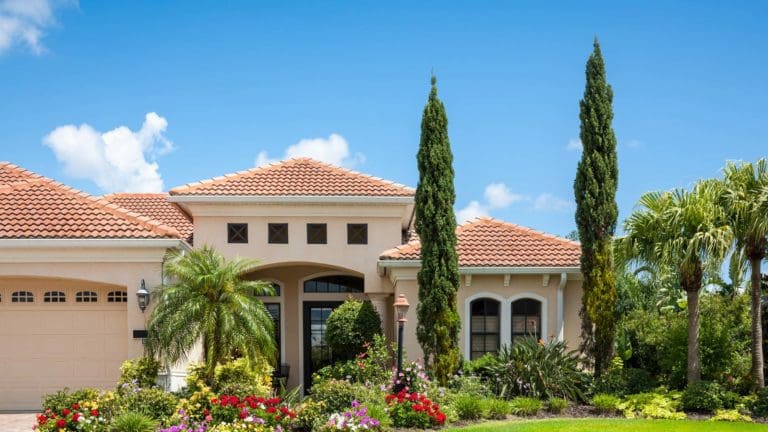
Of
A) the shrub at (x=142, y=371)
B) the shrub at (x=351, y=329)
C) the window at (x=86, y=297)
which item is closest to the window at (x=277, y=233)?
the shrub at (x=351, y=329)

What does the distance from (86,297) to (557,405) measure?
410 inches

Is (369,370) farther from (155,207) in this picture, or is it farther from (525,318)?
(155,207)

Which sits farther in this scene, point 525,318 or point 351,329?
point 525,318

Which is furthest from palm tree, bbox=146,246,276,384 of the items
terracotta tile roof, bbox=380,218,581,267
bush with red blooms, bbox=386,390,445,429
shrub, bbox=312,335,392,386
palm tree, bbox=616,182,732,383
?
palm tree, bbox=616,182,732,383

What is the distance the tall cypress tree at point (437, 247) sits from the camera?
16.9 meters

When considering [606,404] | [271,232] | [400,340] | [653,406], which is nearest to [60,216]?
[271,232]

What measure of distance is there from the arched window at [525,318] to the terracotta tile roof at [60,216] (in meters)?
8.23

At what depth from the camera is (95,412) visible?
41.2ft

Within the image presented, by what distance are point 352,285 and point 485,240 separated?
4421 mm

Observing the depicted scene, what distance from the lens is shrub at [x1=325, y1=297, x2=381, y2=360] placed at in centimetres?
1859

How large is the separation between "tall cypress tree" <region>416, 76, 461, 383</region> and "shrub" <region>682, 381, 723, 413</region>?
469 centimetres

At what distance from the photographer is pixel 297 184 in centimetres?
1988

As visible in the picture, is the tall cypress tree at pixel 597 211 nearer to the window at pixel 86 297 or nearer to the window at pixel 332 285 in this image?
the window at pixel 332 285

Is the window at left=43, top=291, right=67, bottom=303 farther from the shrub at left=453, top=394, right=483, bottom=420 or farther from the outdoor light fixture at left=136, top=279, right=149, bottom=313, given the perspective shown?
the shrub at left=453, top=394, right=483, bottom=420
